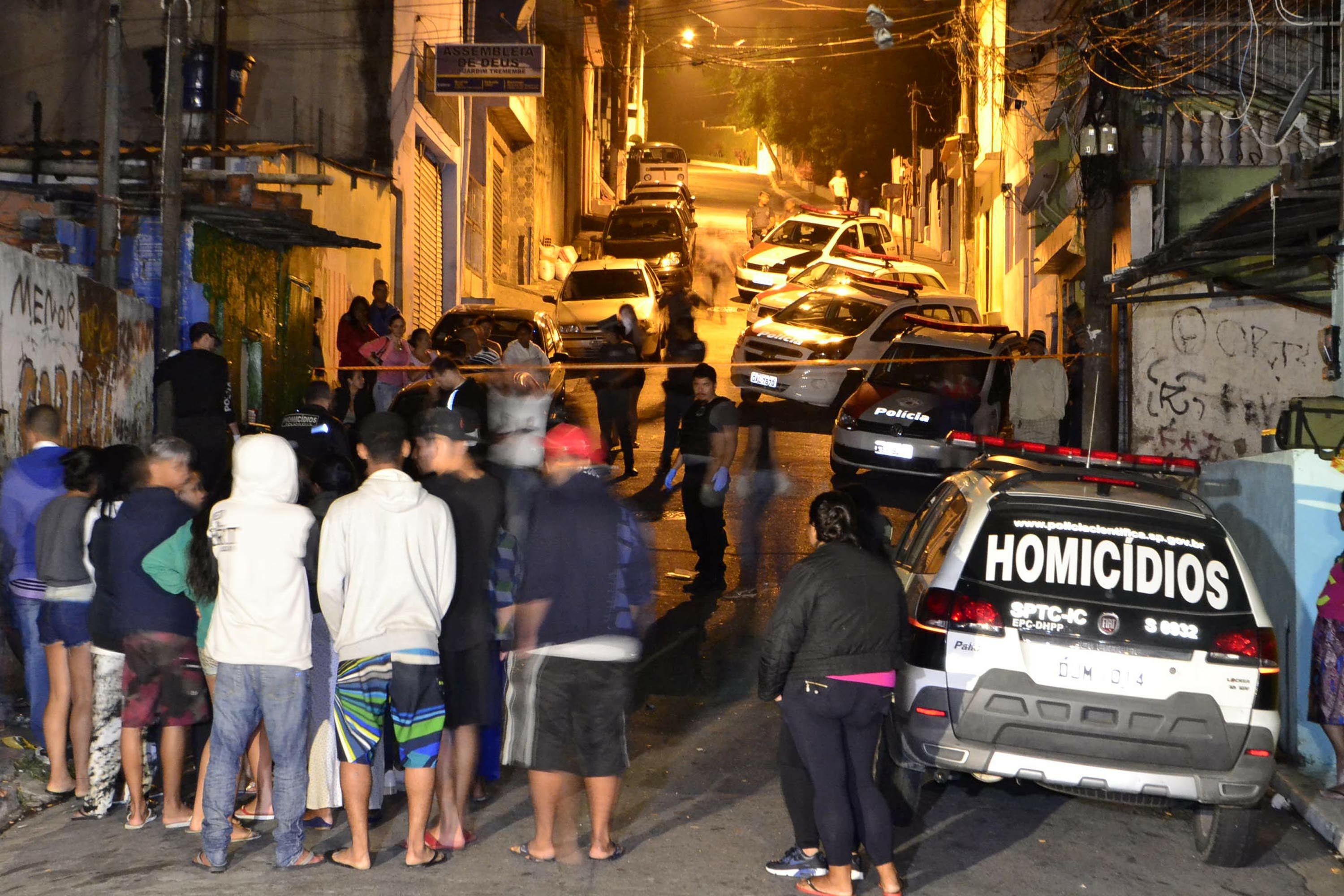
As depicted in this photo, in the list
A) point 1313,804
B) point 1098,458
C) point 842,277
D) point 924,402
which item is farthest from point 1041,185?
point 1313,804

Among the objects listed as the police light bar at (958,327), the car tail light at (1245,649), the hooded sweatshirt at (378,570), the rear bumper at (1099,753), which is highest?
the police light bar at (958,327)

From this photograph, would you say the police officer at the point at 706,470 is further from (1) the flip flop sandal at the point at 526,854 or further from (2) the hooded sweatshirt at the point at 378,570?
(2) the hooded sweatshirt at the point at 378,570

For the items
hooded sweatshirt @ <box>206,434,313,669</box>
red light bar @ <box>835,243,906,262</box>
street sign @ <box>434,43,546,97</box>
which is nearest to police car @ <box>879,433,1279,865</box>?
hooded sweatshirt @ <box>206,434,313,669</box>

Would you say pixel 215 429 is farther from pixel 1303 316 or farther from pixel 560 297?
pixel 560 297

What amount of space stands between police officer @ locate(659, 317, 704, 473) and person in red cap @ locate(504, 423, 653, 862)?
6.23m

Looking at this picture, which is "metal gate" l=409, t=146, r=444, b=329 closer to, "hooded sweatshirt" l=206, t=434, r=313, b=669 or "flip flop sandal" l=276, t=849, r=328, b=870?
"hooded sweatshirt" l=206, t=434, r=313, b=669

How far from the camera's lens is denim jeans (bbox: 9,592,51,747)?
7.19 metres

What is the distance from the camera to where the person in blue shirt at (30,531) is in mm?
7191

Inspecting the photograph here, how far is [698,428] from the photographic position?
11.6 meters

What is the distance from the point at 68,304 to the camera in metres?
10.5

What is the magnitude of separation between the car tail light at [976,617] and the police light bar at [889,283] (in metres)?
15.8

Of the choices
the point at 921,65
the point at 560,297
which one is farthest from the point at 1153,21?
the point at 921,65

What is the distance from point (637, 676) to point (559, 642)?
3.41 metres

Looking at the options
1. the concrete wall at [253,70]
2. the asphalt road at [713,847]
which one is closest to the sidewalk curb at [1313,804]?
the asphalt road at [713,847]
